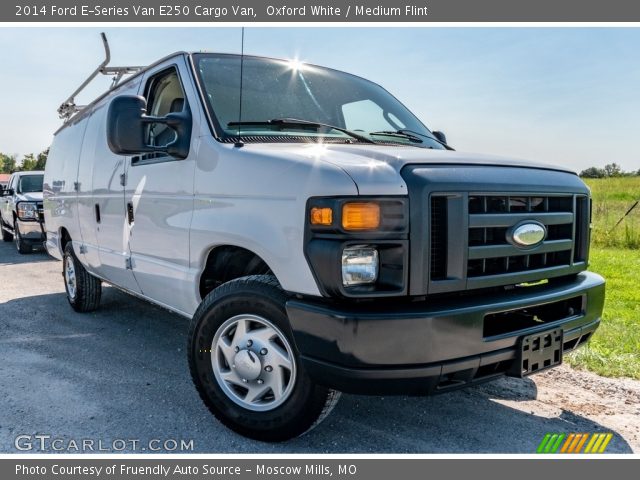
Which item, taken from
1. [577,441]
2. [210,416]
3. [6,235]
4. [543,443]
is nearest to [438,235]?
[543,443]

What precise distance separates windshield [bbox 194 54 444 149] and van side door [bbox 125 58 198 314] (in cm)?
21

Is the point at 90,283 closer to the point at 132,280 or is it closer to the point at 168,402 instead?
the point at 132,280

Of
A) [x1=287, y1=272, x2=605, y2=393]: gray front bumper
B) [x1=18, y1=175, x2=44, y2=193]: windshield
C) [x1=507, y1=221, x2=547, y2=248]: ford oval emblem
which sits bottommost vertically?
[x1=287, y1=272, x2=605, y2=393]: gray front bumper

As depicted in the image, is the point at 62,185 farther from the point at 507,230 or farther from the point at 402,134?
the point at 507,230

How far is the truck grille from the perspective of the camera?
2.48 metres

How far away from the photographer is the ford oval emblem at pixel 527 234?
2.69 meters

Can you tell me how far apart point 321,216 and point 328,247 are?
0.15 meters

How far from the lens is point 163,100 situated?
4074mm

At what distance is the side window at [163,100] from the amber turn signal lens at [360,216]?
1.79 meters

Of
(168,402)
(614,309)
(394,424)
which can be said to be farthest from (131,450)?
(614,309)

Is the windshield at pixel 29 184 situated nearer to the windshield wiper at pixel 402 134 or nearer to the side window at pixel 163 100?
the side window at pixel 163 100

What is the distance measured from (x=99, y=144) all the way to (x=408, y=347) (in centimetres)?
383

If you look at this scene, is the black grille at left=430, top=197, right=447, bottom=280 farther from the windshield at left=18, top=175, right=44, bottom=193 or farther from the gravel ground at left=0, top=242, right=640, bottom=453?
the windshield at left=18, top=175, right=44, bottom=193

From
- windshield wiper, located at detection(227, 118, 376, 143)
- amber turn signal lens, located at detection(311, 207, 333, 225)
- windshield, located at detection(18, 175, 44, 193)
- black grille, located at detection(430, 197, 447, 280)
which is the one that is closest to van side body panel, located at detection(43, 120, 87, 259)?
windshield wiper, located at detection(227, 118, 376, 143)
